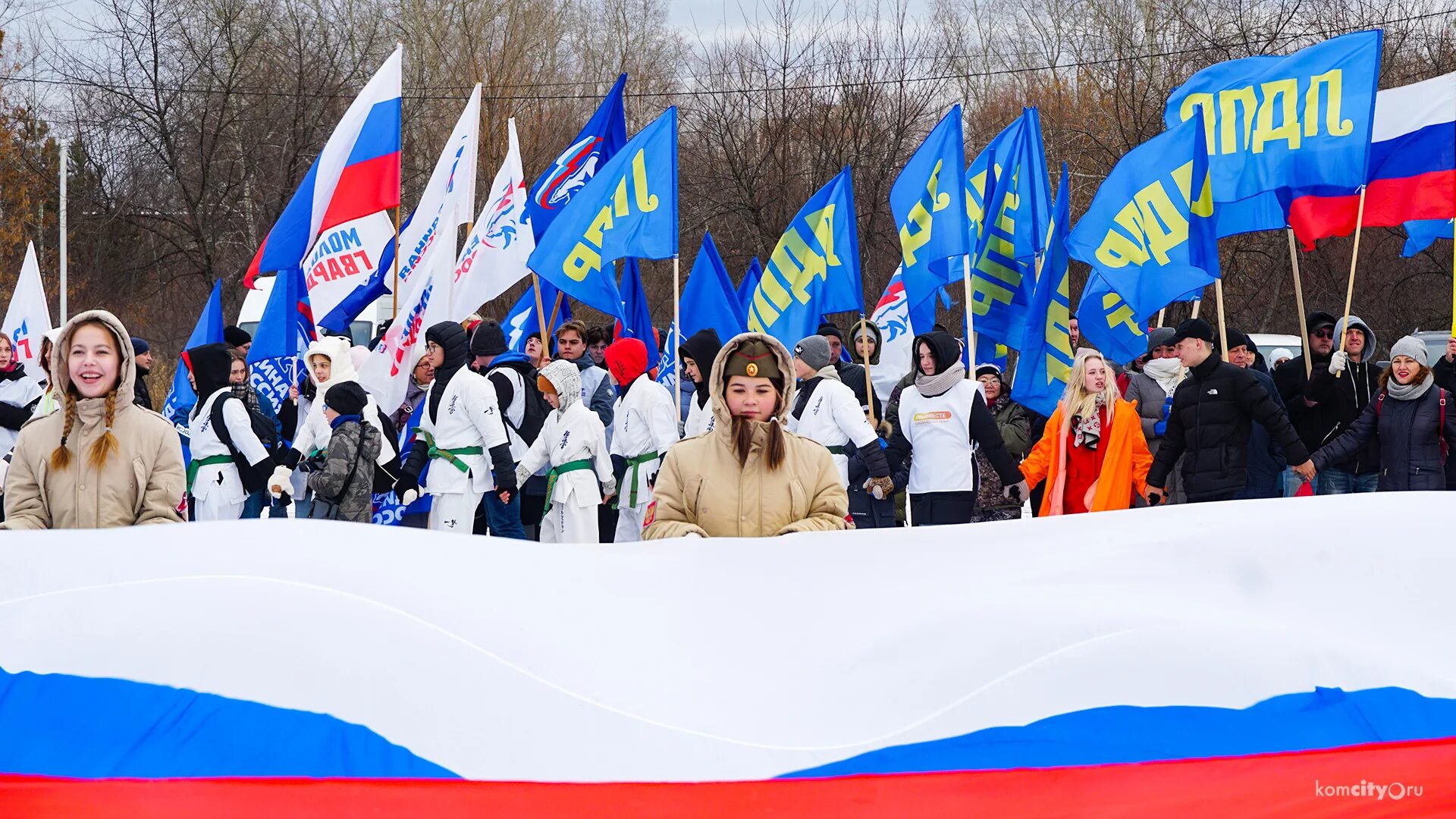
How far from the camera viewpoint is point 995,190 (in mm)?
12594

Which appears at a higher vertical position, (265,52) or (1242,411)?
(265,52)

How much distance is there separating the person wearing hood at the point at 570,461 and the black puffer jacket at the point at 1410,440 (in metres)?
4.59

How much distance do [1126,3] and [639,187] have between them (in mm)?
25578

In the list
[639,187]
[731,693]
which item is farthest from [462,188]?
[731,693]

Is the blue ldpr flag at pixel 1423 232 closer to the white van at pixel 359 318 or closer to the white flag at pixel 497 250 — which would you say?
the white flag at pixel 497 250

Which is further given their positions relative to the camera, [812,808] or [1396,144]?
[1396,144]

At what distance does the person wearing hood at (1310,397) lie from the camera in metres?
10.9

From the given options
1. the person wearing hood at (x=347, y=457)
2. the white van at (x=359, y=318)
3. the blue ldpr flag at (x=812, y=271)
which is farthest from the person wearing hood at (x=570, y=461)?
the white van at (x=359, y=318)

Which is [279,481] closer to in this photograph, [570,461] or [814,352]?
[570,461]

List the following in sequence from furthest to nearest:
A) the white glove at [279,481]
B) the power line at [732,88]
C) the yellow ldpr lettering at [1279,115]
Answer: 1. the power line at [732,88]
2. the yellow ldpr lettering at [1279,115]
3. the white glove at [279,481]

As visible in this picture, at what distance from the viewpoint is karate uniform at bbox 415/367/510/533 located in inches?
368

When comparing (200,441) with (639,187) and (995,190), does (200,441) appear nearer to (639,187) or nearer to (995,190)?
(639,187)

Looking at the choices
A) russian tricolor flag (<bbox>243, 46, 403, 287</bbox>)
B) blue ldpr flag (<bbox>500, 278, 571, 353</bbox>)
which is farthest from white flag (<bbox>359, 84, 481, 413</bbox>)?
blue ldpr flag (<bbox>500, 278, 571, 353</bbox>)

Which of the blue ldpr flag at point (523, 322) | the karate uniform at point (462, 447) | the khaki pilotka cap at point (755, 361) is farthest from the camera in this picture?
the blue ldpr flag at point (523, 322)
